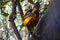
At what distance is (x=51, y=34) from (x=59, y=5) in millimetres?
103

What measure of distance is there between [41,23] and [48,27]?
0.07 metres

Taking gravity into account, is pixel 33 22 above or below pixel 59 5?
below

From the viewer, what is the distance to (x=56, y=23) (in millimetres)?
618

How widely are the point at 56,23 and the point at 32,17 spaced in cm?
25

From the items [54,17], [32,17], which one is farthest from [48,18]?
[32,17]

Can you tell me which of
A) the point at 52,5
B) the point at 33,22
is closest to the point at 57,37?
the point at 52,5

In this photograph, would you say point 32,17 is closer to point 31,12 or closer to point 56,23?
point 31,12

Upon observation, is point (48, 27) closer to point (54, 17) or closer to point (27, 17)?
point (54, 17)

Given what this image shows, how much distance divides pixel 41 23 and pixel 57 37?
114 mm


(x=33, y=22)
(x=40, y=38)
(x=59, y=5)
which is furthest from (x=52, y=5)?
(x=33, y=22)

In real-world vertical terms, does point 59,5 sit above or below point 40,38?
above

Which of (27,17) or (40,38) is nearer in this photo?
(40,38)

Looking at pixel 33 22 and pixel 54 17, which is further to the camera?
pixel 33 22

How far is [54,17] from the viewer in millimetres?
624
